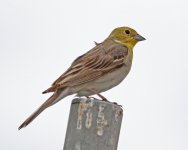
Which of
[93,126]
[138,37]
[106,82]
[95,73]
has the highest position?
[138,37]

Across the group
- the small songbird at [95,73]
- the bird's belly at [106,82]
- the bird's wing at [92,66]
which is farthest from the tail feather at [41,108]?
the bird's belly at [106,82]

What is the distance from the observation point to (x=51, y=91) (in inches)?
408

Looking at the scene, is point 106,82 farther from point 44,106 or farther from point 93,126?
point 93,126

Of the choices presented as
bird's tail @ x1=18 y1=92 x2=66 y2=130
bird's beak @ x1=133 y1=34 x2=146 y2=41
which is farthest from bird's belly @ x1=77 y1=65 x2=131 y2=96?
bird's beak @ x1=133 y1=34 x2=146 y2=41

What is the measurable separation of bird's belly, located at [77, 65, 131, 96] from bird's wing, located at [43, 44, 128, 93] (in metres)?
0.09

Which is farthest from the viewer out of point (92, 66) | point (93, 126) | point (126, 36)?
point (126, 36)

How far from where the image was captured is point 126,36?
43.4ft

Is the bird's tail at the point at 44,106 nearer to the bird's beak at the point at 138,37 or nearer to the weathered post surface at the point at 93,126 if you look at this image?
the weathered post surface at the point at 93,126

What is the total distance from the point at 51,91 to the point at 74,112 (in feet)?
11.1

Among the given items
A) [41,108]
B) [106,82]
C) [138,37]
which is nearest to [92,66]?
[106,82]

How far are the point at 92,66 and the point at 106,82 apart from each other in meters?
0.41

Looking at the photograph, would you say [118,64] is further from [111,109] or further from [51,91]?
[111,109]

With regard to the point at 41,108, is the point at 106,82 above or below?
above

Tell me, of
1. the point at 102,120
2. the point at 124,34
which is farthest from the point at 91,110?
the point at 124,34
